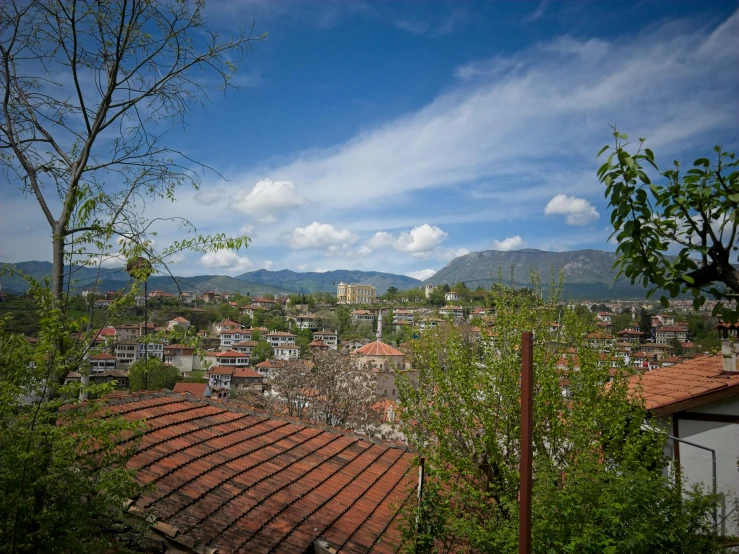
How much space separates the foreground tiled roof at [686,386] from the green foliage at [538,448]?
1104 millimetres

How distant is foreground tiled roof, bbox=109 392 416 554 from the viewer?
4289 mm

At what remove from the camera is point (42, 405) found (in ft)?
9.23

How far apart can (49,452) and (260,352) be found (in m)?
79.8

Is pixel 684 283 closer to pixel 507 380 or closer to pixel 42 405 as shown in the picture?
pixel 507 380

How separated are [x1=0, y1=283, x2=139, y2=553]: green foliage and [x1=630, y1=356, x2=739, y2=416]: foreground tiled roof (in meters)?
6.79

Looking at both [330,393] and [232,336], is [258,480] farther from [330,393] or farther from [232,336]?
[232,336]

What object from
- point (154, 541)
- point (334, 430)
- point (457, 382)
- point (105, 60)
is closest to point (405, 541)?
point (457, 382)

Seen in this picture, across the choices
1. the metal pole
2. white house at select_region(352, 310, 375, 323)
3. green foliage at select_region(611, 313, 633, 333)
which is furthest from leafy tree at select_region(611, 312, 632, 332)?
white house at select_region(352, 310, 375, 323)

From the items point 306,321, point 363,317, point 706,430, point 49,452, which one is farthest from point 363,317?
point 49,452

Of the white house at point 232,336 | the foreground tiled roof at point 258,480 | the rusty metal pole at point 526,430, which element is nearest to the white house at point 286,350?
the white house at point 232,336

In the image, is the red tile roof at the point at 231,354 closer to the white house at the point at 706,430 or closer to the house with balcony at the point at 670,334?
the white house at the point at 706,430

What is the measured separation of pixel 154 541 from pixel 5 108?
410 cm

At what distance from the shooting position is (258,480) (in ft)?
17.6

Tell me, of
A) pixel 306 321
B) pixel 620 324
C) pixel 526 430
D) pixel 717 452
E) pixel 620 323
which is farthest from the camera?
pixel 306 321
